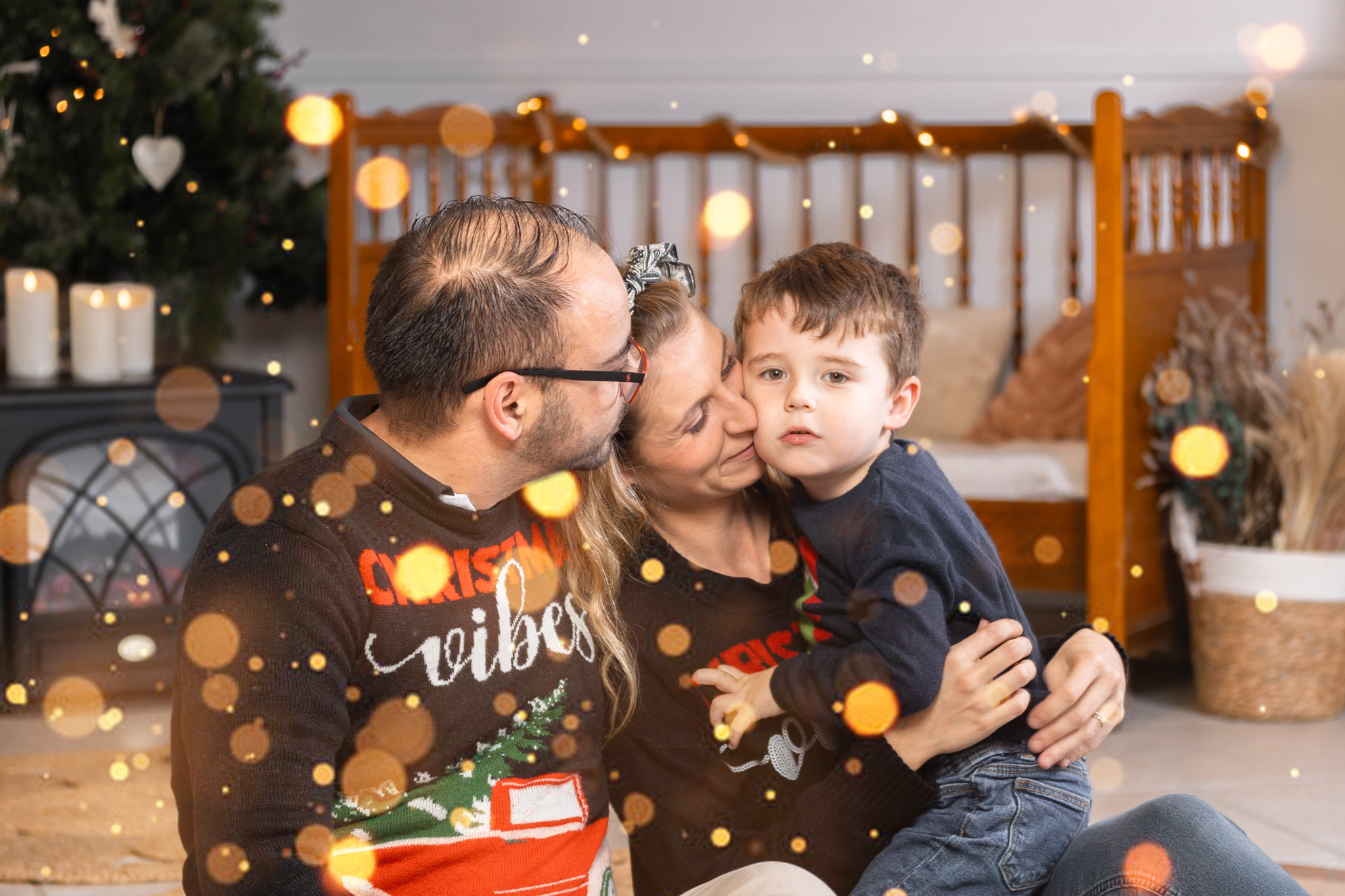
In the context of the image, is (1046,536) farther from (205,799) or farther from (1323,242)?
(205,799)

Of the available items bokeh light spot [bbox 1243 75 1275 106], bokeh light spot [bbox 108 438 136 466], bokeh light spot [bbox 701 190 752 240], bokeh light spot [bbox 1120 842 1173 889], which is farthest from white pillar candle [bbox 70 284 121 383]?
bokeh light spot [bbox 1243 75 1275 106]

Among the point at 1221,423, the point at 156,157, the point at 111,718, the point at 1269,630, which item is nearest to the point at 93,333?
the point at 156,157

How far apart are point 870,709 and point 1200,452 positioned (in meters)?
1.62

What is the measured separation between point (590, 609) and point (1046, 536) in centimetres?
152

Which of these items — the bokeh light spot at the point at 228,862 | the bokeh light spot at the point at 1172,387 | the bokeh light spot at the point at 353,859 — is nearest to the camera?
the bokeh light spot at the point at 228,862

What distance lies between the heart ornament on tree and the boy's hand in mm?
1940

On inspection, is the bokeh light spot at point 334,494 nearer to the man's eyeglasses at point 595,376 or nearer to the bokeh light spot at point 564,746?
the man's eyeglasses at point 595,376

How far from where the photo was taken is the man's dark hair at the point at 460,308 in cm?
96

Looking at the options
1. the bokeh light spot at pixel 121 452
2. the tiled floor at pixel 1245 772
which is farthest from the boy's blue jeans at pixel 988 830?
the bokeh light spot at pixel 121 452

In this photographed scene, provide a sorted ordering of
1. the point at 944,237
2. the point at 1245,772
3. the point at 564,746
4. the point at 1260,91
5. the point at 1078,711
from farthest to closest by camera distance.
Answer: the point at 944,237
the point at 1260,91
the point at 1245,772
the point at 1078,711
the point at 564,746

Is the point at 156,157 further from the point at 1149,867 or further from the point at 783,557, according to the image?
the point at 1149,867

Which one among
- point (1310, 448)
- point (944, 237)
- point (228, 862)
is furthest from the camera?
point (944, 237)

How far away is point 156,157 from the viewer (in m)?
2.61

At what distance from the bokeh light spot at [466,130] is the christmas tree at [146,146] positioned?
355mm
